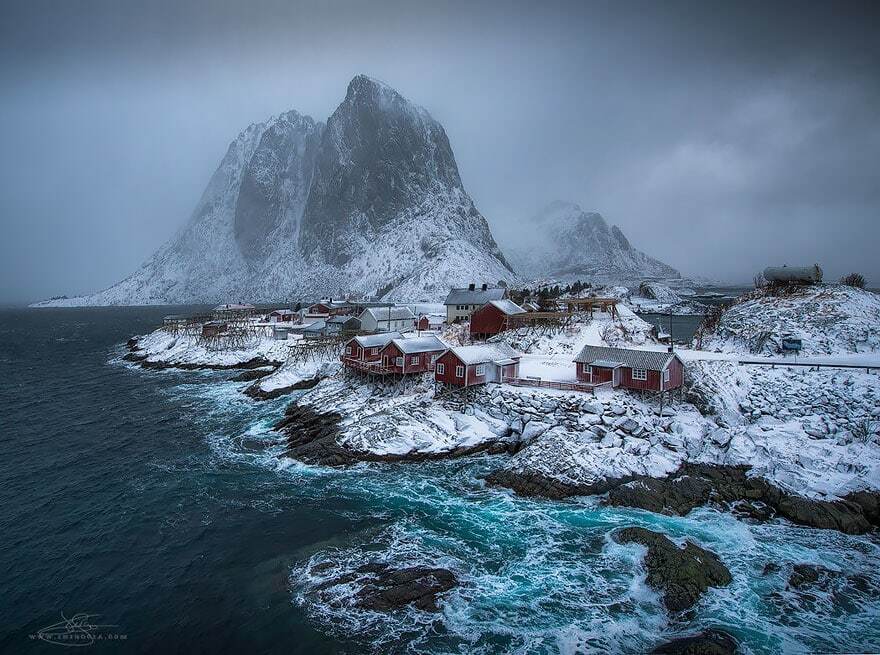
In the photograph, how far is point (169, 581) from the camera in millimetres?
20312

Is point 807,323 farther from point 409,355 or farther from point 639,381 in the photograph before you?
point 409,355

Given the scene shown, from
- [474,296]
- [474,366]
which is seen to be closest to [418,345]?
[474,366]

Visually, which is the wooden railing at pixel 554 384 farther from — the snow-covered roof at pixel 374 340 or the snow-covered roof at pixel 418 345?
the snow-covered roof at pixel 374 340

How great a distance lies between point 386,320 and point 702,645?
63.6m

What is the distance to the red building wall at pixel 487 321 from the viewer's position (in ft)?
A: 190

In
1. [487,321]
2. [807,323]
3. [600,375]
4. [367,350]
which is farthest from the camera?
[487,321]

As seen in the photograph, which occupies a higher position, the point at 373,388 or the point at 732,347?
the point at 732,347

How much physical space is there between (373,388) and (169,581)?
1060 inches

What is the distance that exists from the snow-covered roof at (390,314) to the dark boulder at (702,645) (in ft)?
206

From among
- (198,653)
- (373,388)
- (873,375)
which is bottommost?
(198,653)

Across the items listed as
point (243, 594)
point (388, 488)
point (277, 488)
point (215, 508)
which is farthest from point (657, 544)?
point (215, 508)

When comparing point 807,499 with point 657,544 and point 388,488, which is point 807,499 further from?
point 388,488

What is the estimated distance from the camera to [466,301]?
253 feet
